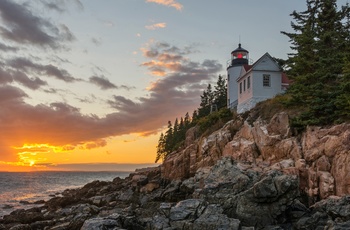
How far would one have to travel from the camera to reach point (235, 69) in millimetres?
43594

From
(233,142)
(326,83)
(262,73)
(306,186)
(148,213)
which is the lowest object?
(148,213)

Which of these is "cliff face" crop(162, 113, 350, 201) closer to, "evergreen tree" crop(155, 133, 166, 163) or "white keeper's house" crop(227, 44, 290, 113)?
"white keeper's house" crop(227, 44, 290, 113)

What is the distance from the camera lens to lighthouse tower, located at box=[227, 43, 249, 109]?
43312 millimetres

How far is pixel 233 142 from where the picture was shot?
2814 cm

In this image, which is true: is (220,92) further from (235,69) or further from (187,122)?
(235,69)

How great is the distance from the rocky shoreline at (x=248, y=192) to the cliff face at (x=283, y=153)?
53 mm

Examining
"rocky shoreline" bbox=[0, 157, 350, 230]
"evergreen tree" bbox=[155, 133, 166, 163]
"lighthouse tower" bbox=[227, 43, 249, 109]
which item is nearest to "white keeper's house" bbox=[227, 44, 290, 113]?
"lighthouse tower" bbox=[227, 43, 249, 109]

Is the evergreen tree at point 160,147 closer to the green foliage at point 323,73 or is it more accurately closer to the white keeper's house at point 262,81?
the white keeper's house at point 262,81

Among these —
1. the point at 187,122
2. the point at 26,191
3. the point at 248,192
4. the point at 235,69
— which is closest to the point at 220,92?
the point at 187,122

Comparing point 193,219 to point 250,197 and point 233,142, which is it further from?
point 233,142

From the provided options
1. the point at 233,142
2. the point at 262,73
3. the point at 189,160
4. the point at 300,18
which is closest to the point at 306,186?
the point at 233,142

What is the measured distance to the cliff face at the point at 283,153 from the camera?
19484mm

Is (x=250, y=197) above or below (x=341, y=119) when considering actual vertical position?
below

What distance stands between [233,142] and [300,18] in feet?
65.4
